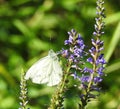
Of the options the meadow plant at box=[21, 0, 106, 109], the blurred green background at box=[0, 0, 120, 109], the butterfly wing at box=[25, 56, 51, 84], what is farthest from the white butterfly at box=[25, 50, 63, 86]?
the blurred green background at box=[0, 0, 120, 109]

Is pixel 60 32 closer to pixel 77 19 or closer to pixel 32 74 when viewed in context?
pixel 77 19

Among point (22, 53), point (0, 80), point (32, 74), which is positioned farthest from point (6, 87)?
point (32, 74)

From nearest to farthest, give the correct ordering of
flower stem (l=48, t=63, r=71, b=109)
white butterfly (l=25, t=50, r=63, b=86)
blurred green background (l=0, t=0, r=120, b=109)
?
flower stem (l=48, t=63, r=71, b=109) → white butterfly (l=25, t=50, r=63, b=86) → blurred green background (l=0, t=0, r=120, b=109)

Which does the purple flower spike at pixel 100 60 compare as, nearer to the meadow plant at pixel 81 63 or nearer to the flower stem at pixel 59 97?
the meadow plant at pixel 81 63

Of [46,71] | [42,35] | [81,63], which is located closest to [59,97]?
[81,63]

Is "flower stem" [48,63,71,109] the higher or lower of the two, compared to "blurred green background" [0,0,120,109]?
lower

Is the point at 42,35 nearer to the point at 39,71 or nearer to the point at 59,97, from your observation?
the point at 39,71

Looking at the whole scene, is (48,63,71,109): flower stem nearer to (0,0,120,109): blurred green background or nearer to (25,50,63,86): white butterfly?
(25,50,63,86): white butterfly
